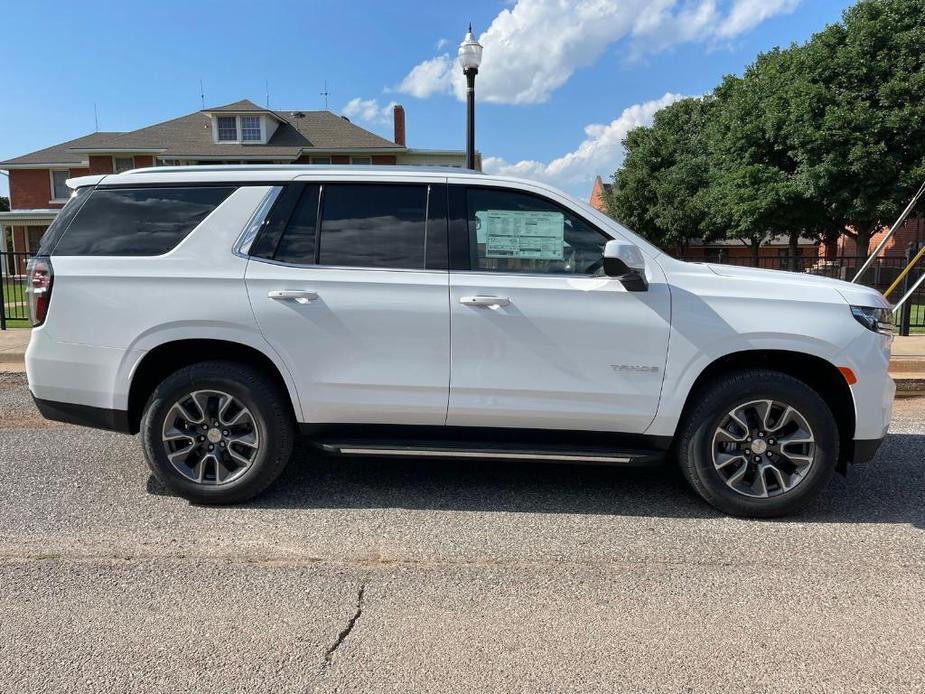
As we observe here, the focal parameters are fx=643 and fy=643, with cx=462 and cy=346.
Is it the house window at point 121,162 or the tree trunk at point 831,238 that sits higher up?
the house window at point 121,162

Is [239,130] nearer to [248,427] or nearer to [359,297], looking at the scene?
[248,427]

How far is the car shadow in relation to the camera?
398 centimetres

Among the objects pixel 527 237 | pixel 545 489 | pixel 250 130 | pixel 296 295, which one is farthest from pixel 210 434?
pixel 250 130

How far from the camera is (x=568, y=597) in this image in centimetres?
296

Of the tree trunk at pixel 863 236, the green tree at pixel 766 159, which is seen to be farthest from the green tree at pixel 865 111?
the tree trunk at pixel 863 236

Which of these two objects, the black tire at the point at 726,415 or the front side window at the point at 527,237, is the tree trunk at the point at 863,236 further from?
the front side window at the point at 527,237

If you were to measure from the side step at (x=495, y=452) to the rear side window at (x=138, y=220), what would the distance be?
1.60 meters

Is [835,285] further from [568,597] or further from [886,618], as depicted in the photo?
[568,597]

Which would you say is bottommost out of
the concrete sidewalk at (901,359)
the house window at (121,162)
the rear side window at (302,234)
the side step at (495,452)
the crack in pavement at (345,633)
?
the crack in pavement at (345,633)

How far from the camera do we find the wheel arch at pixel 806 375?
377 cm

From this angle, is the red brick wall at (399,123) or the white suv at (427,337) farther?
the red brick wall at (399,123)

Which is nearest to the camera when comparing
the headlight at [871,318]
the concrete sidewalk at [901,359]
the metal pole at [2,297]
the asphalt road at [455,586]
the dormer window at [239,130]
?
the asphalt road at [455,586]

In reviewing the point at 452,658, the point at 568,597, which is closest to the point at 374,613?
the point at 452,658

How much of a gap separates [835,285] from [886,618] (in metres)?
1.90
